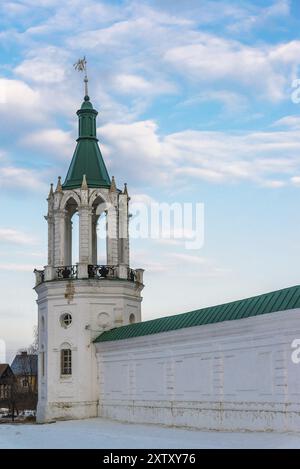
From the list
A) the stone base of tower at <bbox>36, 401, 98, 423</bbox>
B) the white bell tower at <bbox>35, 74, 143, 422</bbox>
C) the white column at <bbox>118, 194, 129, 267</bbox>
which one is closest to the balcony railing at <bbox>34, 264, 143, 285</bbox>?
the white bell tower at <bbox>35, 74, 143, 422</bbox>

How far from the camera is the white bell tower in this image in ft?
127

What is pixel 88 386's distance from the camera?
38250 mm

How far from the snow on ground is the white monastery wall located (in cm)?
72

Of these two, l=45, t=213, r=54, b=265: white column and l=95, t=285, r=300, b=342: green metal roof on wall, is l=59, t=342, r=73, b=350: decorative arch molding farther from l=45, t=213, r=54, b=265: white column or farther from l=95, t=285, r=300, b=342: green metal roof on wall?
l=45, t=213, r=54, b=265: white column

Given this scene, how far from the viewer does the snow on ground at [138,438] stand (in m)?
22.5

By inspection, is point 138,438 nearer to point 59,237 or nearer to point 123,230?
point 59,237

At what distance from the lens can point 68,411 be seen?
38.4 meters

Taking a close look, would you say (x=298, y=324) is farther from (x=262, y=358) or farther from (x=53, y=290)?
(x=53, y=290)

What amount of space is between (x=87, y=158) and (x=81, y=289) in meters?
7.30

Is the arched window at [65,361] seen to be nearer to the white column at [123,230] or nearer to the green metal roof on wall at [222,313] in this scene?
the green metal roof on wall at [222,313]

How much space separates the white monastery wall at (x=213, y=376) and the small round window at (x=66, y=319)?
3.37 m

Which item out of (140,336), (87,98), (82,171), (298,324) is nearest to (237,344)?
(298,324)

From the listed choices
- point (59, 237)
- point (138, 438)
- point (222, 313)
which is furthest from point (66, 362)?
point (138, 438)
